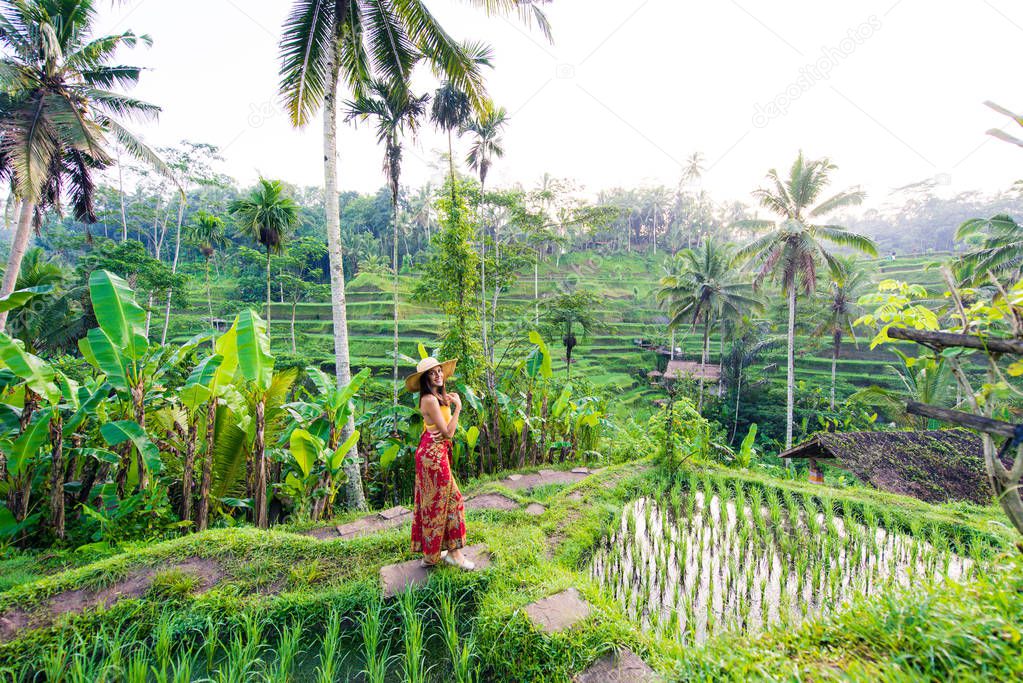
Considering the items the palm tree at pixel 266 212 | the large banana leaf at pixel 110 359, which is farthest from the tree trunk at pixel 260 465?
the palm tree at pixel 266 212

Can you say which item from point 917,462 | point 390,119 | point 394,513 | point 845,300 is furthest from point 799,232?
point 394,513

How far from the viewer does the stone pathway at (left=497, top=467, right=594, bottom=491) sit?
16.9 ft

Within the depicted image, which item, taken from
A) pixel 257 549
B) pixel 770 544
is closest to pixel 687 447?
pixel 770 544

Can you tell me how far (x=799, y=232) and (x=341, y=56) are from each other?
14.1 m

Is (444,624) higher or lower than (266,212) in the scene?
lower

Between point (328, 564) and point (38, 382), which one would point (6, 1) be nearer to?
point (38, 382)

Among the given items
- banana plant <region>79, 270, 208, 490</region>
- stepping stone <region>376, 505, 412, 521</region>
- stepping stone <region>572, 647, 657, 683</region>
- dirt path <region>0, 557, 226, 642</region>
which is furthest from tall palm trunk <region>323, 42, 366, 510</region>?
stepping stone <region>572, 647, 657, 683</region>

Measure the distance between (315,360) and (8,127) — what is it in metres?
14.0

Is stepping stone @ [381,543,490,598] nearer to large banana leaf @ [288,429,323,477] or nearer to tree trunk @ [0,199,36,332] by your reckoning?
large banana leaf @ [288,429,323,477]

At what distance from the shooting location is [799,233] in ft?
45.3

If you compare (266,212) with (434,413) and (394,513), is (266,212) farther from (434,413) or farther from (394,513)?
(434,413)

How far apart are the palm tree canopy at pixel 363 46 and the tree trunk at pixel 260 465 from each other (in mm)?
3385

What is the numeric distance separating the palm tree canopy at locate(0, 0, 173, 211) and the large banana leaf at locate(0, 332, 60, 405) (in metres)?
6.18

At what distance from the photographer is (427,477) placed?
2674mm
